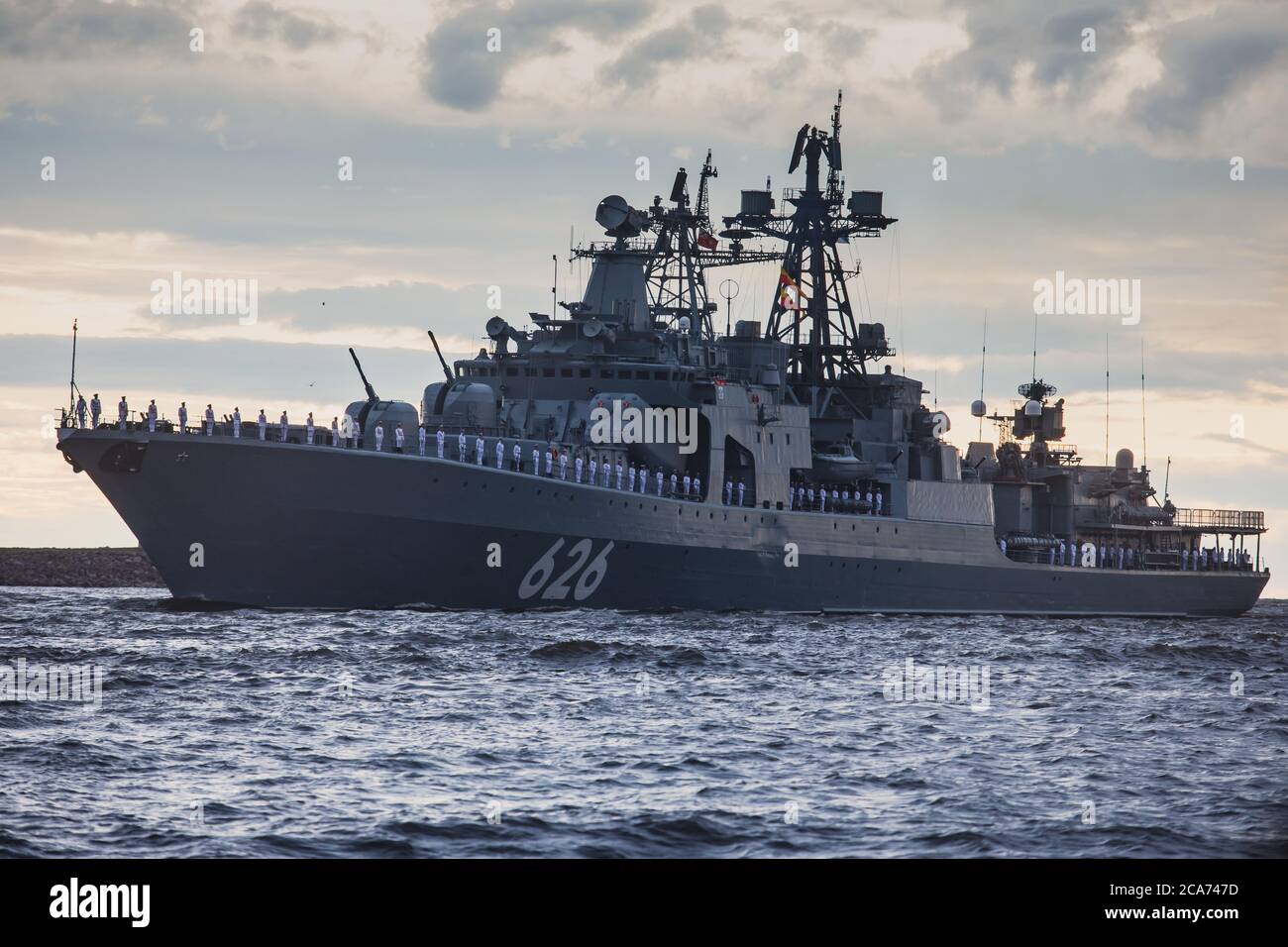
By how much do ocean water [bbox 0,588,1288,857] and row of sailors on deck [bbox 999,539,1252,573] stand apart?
25.3m

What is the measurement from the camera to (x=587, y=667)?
90.4ft

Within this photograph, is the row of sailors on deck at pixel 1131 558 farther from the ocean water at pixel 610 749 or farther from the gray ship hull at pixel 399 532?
the ocean water at pixel 610 749

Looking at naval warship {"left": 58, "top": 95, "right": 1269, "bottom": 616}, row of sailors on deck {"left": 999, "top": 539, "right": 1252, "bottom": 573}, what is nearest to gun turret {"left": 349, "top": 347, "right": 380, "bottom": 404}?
naval warship {"left": 58, "top": 95, "right": 1269, "bottom": 616}

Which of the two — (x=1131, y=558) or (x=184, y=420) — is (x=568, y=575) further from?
(x=1131, y=558)

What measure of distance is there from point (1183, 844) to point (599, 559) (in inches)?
1055

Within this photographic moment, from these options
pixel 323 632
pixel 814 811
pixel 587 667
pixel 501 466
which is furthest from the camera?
pixel 501 466

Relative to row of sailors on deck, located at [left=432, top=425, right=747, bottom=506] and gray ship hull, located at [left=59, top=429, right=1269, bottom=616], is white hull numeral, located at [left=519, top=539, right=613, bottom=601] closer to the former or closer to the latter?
gray ship hull, located at [left=59, top=429, right=1269, bottom=616]

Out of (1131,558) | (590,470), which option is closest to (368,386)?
(590,470)

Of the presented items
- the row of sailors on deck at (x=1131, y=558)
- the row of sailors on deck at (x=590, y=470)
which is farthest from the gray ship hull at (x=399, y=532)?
the row of sailors on deck at (x=1131, y=558)

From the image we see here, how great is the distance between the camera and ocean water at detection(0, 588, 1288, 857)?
559 inches

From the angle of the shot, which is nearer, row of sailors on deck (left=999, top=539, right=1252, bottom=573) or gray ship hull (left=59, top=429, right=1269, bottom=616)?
gray ship hull (left=59, top=429, right=1269, bottom=616)

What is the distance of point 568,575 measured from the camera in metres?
39.9
